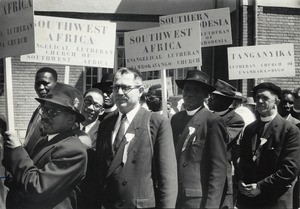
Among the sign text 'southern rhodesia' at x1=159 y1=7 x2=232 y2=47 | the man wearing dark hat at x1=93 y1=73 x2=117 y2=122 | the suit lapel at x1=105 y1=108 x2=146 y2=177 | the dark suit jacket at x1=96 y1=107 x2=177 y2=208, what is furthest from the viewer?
the sign text 'southern rhodesia' at x1=159 y1=7 x2=232 y2=47

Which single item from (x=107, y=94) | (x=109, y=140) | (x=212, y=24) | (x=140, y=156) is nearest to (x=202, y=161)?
(x=140, y=156)

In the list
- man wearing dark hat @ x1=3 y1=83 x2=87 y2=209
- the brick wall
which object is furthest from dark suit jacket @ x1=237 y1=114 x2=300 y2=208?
the brick wall

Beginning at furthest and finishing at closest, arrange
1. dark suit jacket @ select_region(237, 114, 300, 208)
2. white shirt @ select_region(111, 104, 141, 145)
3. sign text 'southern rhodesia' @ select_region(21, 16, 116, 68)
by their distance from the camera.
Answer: sign text 'southern rhodesia' @ select_region(21, 16, 116, 68) < dark suit jacket @ select_region(237, 114, 300, 208) < white shirt @ select_region(111, 104, 141, 145)

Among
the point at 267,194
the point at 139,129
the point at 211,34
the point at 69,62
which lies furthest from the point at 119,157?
the point at 211,34

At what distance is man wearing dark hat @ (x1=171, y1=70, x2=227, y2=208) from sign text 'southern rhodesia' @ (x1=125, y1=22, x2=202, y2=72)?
1.52 m

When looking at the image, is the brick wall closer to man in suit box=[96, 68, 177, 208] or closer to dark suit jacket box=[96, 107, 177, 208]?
man in suit box=[96, 68, 177, 208]

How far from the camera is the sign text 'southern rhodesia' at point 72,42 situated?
5691 mm

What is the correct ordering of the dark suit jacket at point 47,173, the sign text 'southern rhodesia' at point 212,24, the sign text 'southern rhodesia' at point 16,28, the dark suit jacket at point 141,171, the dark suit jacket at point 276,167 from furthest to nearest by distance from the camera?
the sign text 'southern rhodesia' at point 212,24
the dark suit jacket at point 276,167
the sign text 'southern rhodesia' at point 16,28
the dark suit jacket at point 141,171
the dark suit jacket at point 47,173

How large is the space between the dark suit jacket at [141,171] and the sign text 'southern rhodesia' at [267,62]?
3.97 m

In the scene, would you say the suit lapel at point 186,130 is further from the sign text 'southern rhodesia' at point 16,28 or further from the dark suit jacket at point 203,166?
the sign text 'southern rhodesia' at point 16,28

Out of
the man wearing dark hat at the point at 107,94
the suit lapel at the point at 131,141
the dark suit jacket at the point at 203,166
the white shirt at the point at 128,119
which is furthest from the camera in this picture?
the man wearing dark hat at the point at 107,94

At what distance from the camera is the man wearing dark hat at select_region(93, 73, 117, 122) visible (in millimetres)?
5824

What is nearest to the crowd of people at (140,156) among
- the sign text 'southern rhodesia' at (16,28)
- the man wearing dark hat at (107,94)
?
the sign text 'southern rhodesia' at (16,28)

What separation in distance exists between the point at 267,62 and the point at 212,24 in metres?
1.08
